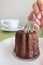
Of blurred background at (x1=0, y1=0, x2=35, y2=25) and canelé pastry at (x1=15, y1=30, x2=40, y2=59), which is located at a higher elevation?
canelé pastry at (x1=15, y1=30, x2=40, y2=59)

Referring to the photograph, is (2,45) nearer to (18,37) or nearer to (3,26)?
(18,37)

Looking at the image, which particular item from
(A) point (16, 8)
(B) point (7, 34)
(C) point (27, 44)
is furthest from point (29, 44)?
(A) point (16, 8)

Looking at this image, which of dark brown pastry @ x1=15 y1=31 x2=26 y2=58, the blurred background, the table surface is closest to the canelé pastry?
dark brown pastry @ x1=15 y1=31 x2=26 y2=58

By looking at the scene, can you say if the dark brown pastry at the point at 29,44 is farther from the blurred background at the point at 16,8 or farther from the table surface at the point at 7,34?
the blurred background at the point at 16,8

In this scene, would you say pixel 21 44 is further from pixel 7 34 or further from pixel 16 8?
pixel 16 8

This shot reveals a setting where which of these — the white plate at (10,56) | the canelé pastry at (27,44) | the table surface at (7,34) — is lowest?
the table surface at (7,34)

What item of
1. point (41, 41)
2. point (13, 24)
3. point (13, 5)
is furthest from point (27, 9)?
point (41, 41)

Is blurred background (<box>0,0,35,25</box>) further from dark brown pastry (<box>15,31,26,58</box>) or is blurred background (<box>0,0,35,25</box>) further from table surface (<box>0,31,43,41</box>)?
dark brown pastry (<box>15,31,26,58</box>)

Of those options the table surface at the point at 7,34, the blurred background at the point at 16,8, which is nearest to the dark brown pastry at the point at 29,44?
the table surface at the point at 7,34
